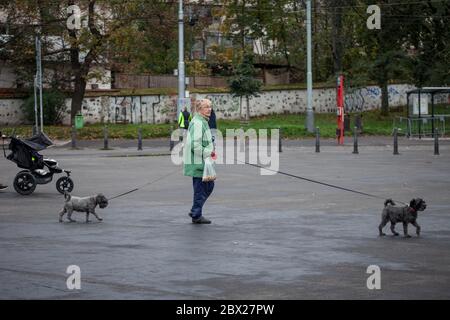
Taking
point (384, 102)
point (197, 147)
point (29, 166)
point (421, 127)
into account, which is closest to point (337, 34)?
point (384, 102)

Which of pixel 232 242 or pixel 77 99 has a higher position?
pixel 77 99

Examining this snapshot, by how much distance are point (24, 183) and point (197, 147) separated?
626cm

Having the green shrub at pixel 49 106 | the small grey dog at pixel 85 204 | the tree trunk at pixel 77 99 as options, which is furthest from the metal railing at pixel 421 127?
the small grey dog at pixel 85 204

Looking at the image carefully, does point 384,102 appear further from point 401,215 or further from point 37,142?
point 401,215

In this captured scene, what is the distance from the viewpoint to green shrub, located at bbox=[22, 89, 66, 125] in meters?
49.6

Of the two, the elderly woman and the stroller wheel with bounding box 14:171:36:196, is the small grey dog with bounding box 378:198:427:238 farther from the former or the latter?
the stroller wheel with bounding box 14:171:36:196

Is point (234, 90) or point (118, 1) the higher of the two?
point (118, 1)

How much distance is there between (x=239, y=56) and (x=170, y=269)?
185 feet

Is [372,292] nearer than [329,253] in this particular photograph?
Yes

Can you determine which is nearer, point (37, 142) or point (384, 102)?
point (37, 142)

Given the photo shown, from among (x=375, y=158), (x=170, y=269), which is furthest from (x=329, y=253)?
(x=375, y=158)

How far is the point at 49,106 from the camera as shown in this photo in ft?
164

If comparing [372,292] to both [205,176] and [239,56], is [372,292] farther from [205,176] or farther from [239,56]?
[239,56]

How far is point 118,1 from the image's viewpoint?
4634cm
